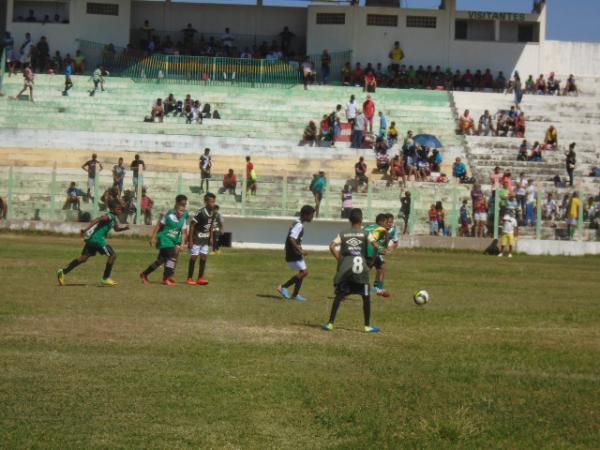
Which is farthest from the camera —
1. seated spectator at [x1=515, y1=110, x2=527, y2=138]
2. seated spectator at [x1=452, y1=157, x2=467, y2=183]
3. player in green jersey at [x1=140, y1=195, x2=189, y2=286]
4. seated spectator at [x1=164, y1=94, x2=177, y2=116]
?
seated spectator at [x1=164, y1=94, x2=177, y2=116]

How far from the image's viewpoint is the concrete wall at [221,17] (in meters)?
55.7

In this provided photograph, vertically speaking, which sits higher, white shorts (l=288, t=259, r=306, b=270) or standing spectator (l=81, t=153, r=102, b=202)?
standing spectator (l=81, t=153, r=102, b=202)

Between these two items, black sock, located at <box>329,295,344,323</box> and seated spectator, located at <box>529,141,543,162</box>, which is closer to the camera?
black sock, located at <box>329,295,344,323</box>

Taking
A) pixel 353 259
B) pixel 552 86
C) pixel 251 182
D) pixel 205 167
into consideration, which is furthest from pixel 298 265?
pixel 552 86

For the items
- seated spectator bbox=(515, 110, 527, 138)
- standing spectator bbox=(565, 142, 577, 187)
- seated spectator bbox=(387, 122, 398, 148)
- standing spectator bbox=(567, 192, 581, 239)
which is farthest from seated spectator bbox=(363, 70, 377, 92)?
standing spectator bbox=(567, 192, 581, 239)

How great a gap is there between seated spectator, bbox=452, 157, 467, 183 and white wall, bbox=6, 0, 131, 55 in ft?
63.7

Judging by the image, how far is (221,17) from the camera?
56.0 m

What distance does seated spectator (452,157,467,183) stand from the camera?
40719 millimetres

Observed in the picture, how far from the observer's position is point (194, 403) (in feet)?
35.7

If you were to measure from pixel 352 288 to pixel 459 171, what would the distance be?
83.4ft

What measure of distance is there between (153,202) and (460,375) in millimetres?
25673

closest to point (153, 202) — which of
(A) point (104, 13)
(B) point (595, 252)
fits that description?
(B) point (595, 252)

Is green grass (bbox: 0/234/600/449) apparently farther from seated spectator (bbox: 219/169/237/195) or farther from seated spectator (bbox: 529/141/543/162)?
seated spectator (bbox: 529/141/543/162)

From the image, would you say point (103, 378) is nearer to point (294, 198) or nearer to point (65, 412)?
point (65, 412)
